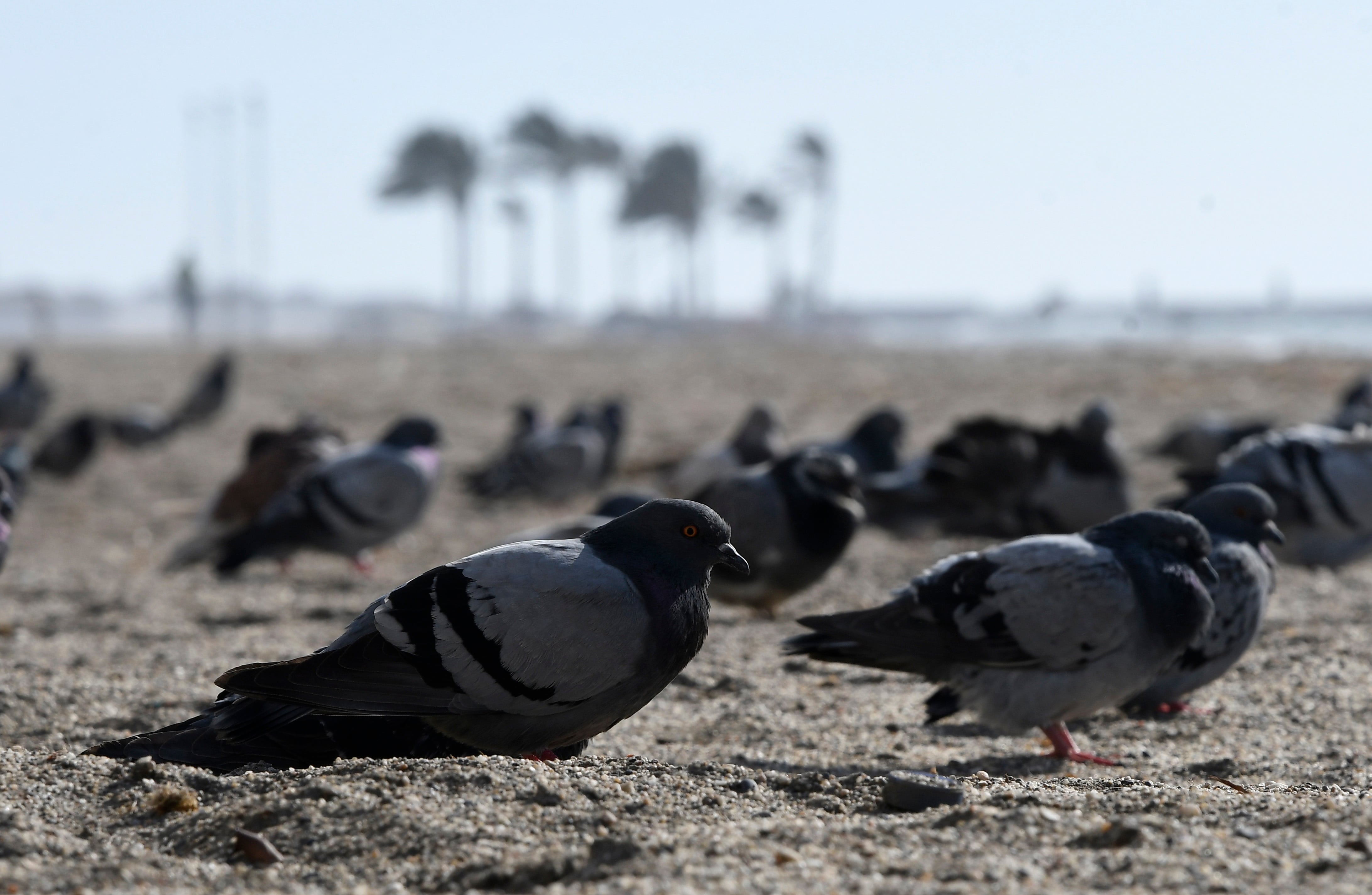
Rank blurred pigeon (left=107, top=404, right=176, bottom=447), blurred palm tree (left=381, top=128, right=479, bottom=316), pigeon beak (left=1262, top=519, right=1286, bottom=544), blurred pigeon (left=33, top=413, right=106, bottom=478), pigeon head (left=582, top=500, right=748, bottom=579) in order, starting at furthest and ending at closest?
blurred palm tree (left=381, top=128, right=479, bottom=316), blurred pigeon (left=107, top=404, right=176, bottom=447), blurred pigeon (left=33, top=413, right=106, bottom=478), pigeon beak (left=1262, top=519, right=1286, bottom=544), pigeon head (left=582, top=500, right=748, bottom=579)

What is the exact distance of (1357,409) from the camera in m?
10.2

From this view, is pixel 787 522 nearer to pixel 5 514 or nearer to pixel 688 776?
pixel 688 776

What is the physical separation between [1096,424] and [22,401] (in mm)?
12472

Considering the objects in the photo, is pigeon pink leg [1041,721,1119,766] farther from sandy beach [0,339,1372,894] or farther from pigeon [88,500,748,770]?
pigeon [88,500,748,770]

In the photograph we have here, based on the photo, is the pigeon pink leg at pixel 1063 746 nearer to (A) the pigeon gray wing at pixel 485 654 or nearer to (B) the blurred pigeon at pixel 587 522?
(A) the pigeon gray wing at pixel 485 654

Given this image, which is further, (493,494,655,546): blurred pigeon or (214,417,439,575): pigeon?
(214,417,439,575): pigeon

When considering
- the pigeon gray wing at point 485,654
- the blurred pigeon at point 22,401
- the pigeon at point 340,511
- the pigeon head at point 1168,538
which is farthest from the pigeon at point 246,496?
the blurred pigeon at point 22,401

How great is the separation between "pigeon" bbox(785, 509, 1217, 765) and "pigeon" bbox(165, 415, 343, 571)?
17.9 ft

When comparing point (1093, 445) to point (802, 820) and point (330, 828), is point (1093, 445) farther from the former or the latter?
point (330, 828)

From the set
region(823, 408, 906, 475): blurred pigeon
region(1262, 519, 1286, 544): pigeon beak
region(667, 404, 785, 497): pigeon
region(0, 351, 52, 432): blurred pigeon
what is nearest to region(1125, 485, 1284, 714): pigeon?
region(1262, 519, 1286, 544): pigeon beak

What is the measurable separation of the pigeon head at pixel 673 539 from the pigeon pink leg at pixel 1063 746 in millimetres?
1483

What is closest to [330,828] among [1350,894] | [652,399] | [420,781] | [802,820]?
[420,781]

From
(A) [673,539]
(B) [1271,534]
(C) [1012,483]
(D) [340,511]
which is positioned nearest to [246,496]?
(D) [340,511]

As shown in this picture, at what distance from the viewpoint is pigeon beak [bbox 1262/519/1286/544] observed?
5.40 m
